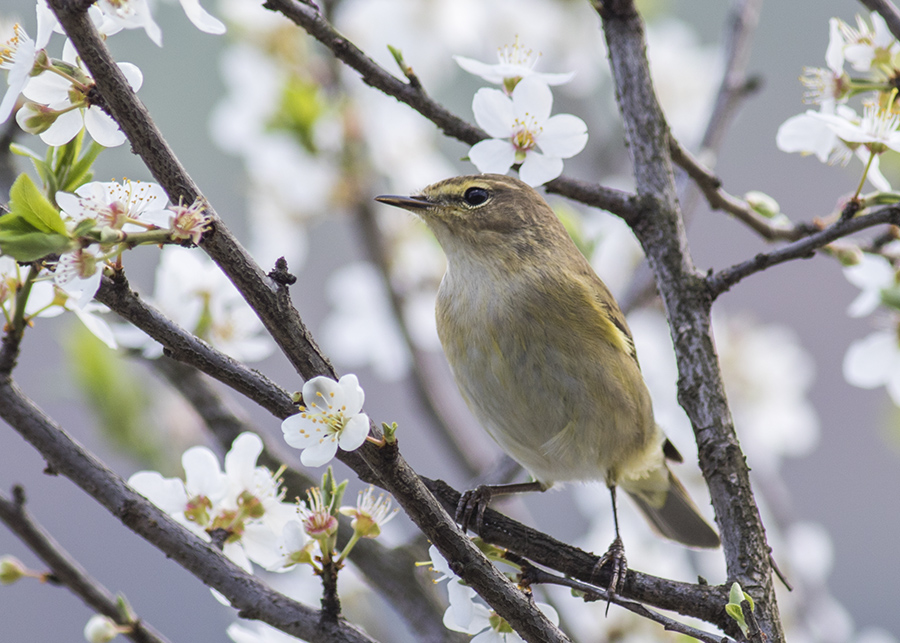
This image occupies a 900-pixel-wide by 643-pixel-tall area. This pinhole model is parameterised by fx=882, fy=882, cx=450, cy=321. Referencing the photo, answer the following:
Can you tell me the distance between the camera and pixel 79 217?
4.69 ft

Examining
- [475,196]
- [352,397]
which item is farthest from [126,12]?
[475,196]

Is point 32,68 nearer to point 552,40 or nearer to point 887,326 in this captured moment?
point 887,326

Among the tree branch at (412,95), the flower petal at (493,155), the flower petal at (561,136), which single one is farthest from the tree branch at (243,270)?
the flower petal at (561,136)

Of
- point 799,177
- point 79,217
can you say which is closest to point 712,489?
point 79,217

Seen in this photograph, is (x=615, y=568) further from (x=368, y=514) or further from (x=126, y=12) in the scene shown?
(x=126, y=12)

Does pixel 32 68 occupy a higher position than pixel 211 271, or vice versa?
pixel 211 271

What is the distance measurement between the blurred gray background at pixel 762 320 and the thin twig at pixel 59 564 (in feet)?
14.4

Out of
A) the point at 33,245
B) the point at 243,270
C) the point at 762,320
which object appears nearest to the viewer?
the point at 33,245

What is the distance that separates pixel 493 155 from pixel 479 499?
2.92ft

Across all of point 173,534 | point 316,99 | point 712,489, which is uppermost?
point 316,99

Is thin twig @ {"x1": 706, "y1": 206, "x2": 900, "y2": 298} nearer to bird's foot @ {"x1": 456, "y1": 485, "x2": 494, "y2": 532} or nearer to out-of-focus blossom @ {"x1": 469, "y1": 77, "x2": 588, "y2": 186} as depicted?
out-of-focus blossom @ {"x1": 469, "y1": 77, "x2": 588, "y2": 186}

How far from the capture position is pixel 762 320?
31.4ft

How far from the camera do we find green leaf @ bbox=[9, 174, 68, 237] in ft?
4.39

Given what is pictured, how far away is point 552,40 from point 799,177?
23.0 ft
